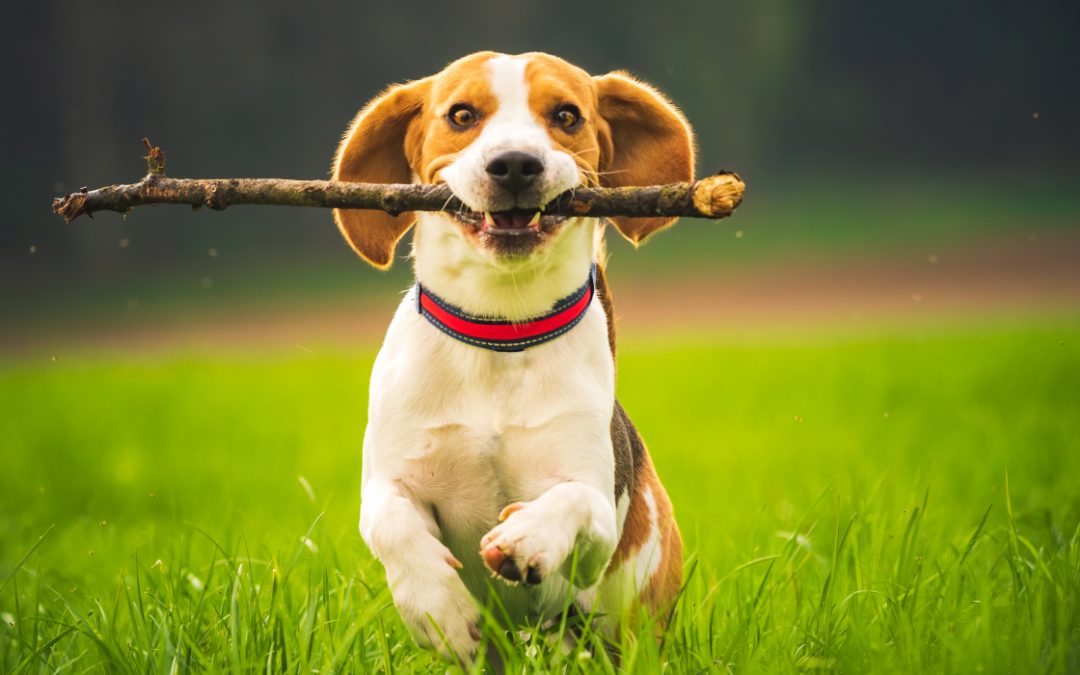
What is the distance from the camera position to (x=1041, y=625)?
10.8 ft

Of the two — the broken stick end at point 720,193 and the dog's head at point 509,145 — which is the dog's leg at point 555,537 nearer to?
the dog's head at point 509,145

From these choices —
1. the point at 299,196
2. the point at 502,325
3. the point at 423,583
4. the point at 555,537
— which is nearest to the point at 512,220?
the point at 502,325

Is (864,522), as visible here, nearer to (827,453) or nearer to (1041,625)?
(1041,625)

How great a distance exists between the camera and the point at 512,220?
12.0 ft

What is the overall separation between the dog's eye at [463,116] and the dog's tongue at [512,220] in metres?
0.42

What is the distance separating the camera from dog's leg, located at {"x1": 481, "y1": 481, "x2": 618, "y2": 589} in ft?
10.2

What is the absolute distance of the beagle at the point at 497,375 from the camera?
3430 mm

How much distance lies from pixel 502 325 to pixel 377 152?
939mm

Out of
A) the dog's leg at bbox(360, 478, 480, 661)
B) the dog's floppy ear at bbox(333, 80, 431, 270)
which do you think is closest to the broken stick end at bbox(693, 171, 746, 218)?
the dog's leg at bbox(360, 478, 480, 661)

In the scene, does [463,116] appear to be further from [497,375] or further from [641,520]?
[641,520]

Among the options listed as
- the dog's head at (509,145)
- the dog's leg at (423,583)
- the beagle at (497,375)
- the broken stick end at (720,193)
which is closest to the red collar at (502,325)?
the beagle at (497,375)

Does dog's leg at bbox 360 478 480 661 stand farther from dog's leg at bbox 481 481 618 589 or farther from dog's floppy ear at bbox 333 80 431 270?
dog's floppy ear at bbox 333 80 431 270

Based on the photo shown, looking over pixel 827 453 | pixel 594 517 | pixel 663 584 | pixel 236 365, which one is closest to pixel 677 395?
pixel 827 453

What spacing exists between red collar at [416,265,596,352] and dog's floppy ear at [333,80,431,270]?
46 centimetres
